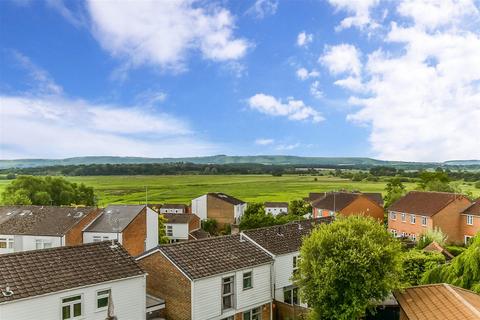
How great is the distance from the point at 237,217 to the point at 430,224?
4110cm

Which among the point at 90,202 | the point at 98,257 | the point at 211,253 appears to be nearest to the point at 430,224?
the point at 211,253

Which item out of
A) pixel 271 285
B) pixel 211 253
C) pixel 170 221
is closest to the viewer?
pixel 211 253

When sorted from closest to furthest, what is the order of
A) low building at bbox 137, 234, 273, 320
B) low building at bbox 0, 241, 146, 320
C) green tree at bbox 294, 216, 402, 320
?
low building at bbox 0, 241, 146, 320, green tree at bbox 294, 216, 402, 320, low building at bbox 137, 234, 273, 320

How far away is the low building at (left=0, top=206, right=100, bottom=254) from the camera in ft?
136

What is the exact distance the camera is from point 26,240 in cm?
4200

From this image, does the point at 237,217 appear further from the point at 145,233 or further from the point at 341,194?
the point at 145,233

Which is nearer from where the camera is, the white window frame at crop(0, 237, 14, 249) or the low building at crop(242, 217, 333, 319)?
the low building at crop(242, 217, 333, 319)

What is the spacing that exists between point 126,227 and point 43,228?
9.48 metres

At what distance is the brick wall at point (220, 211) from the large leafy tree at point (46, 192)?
2586 cm

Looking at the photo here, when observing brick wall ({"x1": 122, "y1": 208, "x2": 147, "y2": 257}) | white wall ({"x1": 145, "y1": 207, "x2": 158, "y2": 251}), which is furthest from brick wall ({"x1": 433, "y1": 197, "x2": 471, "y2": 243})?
brick wall ({"x1": 122, "y1": 208, "x2": 147, "y2": 257})

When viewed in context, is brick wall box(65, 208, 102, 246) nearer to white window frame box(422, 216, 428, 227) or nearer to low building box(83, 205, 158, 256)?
low building box(83, 205, 158, 256)

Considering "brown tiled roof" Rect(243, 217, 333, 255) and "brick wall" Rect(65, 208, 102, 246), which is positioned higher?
"brown tiled roof" Rect(243, 217, 333, 255)

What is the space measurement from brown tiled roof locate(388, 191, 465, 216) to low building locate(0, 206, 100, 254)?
40504 millimetres

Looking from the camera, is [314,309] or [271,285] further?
[271,285]
